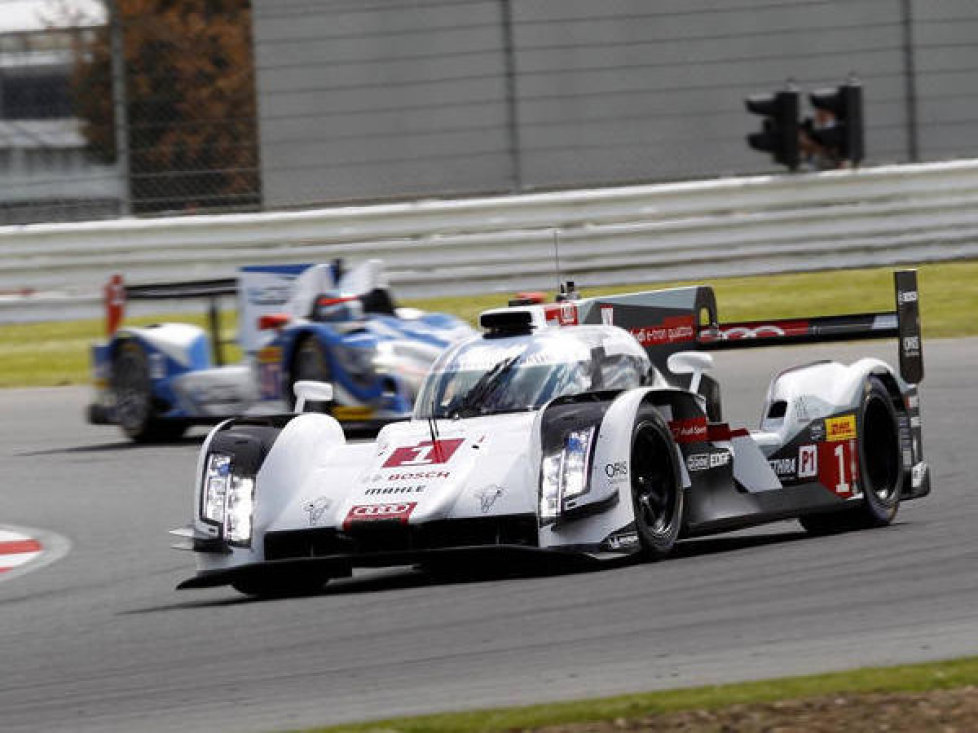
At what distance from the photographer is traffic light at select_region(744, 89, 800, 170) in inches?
760

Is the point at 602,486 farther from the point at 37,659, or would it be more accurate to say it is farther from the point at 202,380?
the point at 202,380

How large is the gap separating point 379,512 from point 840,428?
252 cm

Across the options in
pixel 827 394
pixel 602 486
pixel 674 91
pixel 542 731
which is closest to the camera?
pixel 542 731

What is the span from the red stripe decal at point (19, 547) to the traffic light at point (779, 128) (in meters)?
10.2

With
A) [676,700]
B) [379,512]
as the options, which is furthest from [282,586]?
[676,700]

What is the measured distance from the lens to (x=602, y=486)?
7.82 m

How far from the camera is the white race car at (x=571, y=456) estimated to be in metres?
7.83

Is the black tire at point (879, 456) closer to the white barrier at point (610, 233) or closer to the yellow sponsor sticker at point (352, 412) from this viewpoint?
the yellow sponsor sticker at point (352, 412)

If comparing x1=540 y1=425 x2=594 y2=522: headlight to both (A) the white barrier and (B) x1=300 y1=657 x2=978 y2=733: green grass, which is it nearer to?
(B) x1=300 y1=657 x2=978 y2=733: green grass

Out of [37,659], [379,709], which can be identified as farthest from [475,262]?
[379,709]

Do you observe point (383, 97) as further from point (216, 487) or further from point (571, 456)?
point (571, 456)

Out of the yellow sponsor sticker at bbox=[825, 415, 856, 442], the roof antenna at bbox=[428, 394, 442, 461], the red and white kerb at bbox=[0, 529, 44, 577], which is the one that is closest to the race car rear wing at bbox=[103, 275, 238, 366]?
the red and white kerb at bbox=[0, 529, 44, 577]

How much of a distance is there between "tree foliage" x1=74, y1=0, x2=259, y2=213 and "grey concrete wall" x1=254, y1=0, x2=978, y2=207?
0.28 metres

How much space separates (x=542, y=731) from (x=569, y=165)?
1441 centimetres
